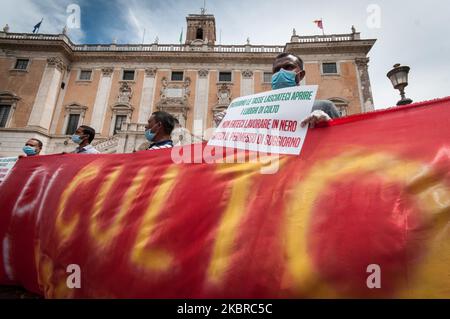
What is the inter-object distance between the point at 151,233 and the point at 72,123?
21.4 metres

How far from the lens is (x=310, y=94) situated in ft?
5.24

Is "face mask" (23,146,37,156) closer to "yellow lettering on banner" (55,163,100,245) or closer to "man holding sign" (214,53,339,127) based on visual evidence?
"yellow lettering on banner" (55,163,100,245)

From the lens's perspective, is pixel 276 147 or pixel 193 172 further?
pixel 193 172

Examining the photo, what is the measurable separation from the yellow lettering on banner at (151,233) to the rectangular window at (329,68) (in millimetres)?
20892

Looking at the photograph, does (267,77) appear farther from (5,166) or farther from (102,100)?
(5,166)

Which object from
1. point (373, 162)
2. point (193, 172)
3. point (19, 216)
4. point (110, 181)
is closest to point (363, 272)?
point (373, 162)

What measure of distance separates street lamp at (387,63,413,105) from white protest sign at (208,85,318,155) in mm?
5561

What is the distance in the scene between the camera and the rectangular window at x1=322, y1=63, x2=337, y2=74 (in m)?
19.3

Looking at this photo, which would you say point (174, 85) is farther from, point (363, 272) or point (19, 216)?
point (363, 272)

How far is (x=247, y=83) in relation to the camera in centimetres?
2005

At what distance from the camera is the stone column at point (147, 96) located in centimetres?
1930

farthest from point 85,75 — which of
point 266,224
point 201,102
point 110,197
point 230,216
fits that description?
point 266,224

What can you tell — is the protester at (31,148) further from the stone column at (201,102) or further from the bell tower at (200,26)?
the bell tower at (200,26)
